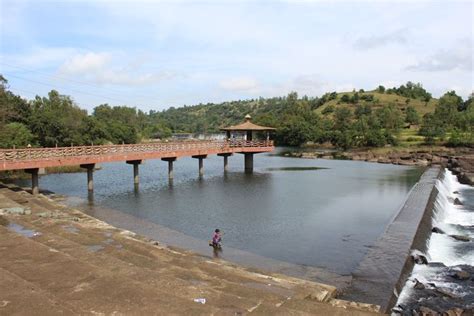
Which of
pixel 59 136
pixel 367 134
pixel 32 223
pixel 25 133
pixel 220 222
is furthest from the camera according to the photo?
pixel 367 134

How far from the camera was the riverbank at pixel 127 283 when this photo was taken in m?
10.9

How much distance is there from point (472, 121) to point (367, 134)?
2557 centimetres

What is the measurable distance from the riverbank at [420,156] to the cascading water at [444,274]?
29.3 m

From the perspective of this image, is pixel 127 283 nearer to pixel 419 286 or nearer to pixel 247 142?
pixel 419 286

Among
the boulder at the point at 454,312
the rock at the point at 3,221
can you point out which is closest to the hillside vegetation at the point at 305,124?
the rock at the point at 3,221

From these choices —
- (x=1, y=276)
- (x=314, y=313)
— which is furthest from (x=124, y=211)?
(x=314, y=313)

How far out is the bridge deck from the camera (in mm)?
34188

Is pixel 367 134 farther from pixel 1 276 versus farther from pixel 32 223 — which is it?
pixel 1 276

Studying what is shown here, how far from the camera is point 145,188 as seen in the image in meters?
44.7

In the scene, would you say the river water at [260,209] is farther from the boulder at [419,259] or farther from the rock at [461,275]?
the rock at [461,275]

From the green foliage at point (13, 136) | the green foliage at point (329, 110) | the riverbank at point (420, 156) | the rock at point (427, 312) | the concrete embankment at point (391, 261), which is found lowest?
the rock at point (427, 312)

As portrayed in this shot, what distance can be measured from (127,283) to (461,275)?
14948mm

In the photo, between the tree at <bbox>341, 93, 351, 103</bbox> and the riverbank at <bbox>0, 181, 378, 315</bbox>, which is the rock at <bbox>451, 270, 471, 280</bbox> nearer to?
the riverbank at <bbox>0, 181, 378, 315</bbox>

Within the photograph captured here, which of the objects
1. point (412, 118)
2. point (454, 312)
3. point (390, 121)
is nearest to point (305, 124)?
point (390, 121)
